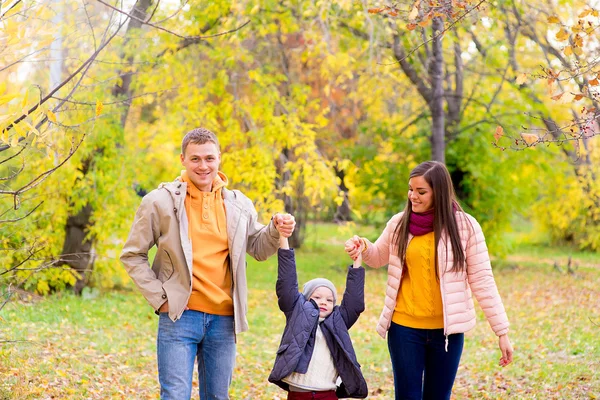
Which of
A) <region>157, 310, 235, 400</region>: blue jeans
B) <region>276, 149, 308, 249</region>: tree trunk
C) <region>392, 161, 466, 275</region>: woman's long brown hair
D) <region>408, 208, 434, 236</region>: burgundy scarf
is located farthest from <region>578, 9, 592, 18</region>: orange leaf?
<region>276, 149, 308, 249</region>: tree trunk

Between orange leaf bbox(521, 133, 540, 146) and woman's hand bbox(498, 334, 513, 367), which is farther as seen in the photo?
woman's hand bbox(498, 334, 513, 367)

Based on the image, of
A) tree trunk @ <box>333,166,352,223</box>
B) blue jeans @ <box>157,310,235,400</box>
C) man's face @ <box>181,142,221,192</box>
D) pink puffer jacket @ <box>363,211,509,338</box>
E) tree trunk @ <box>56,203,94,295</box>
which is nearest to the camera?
blue jeans @ <box>157,310,235,400</box>

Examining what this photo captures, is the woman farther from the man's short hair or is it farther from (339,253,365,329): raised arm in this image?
the man's short hair

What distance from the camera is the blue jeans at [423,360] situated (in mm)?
3951

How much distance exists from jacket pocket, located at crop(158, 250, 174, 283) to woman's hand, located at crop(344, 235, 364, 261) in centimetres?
98

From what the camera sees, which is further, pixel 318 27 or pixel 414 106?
pixel 414 106

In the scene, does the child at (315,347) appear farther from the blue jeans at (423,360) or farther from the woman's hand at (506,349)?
the woman's hand at (506,349)

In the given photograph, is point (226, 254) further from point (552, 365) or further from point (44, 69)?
point (44, 69)

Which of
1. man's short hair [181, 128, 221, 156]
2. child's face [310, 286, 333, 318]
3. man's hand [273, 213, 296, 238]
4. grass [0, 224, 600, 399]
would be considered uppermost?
man's short hair [181, 128, 221, 156]

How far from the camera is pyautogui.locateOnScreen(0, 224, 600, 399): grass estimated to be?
5.98m

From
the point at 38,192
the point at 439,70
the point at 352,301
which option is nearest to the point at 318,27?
the point at 439,70

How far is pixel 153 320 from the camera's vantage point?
964 centimetres

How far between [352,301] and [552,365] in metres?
3.82

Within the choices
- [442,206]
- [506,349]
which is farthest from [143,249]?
[506,349]
